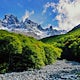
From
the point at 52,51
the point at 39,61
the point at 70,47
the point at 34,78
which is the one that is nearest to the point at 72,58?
the point at 70,47

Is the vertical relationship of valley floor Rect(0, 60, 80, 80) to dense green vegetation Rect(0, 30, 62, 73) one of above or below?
below

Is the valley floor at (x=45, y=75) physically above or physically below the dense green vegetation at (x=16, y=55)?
below

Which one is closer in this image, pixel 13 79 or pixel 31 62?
pixel 13 79

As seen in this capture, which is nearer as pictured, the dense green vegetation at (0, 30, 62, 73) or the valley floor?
the valley floor

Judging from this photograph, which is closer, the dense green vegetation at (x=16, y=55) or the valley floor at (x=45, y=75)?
the valley floor at (x=45, y=75)

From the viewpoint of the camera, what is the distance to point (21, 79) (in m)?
36.8

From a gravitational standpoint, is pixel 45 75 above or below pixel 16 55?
below

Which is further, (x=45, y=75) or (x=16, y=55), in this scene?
(x=16, y=55)

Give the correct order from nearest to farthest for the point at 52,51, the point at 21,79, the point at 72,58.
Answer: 1. the point at 21,79
2. the point at 52,51
3. the point at 72,58

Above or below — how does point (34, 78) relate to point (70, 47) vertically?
below

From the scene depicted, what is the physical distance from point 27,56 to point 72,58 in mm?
33712

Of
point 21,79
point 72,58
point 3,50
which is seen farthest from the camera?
point 72,58

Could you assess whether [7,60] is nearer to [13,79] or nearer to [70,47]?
[13,79]

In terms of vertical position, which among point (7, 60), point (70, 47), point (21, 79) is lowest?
point (21, 79)
